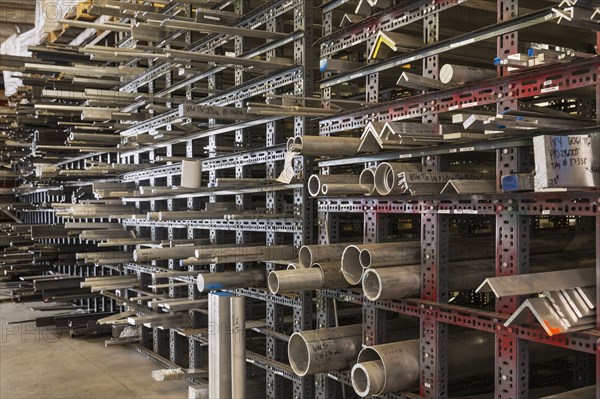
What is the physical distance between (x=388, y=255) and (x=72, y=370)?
181 inches

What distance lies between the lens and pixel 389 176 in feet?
12.3

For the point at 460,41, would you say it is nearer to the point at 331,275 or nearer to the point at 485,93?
the point at 485,93

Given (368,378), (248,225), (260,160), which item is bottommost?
(368,378)

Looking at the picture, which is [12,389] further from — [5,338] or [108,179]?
[108,179]

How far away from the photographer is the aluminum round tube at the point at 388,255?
12.2ft

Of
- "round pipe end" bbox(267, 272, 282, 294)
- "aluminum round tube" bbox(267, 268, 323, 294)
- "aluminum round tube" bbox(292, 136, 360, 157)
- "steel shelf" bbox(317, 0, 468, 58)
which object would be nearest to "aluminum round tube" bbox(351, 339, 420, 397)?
"aluminum round tube" bbox(267, 268, 323, 294)

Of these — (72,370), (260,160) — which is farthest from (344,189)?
(72,370)

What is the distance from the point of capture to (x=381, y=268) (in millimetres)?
3684

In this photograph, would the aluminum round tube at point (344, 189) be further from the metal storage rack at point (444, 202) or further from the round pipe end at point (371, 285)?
the round pipe end at point (371, 285)

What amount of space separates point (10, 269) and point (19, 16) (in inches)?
214

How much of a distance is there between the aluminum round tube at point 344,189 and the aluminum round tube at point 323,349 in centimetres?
92

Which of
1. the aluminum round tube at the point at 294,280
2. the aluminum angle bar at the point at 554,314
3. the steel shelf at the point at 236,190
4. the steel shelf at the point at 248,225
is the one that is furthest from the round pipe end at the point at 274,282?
the aluminum angle bar at the point at 554,314

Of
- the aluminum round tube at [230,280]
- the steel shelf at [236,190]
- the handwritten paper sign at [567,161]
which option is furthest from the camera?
the steel shelf at [236,190]

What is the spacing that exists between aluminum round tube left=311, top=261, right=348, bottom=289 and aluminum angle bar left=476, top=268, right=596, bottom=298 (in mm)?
1217
